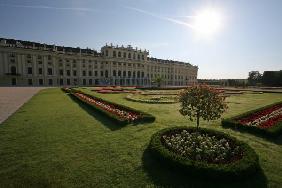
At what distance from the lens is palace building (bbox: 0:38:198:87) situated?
61062 mm

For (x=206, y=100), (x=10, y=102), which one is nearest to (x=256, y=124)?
(x=206, y=100)

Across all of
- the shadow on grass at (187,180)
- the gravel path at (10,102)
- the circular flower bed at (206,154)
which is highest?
the gravel path at (10,102)

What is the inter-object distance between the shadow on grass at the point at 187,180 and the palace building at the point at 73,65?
4678cm

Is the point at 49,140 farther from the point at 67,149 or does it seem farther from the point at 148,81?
the point at 148,81

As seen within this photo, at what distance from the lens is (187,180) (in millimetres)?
5305

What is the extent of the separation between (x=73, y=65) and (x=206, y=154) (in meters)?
73.1

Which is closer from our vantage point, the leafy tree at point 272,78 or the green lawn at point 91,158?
the green lawn at point 91,158

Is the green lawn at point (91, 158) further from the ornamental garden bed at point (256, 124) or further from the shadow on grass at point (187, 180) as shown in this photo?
the ornamental garden bed at point (256, 124)

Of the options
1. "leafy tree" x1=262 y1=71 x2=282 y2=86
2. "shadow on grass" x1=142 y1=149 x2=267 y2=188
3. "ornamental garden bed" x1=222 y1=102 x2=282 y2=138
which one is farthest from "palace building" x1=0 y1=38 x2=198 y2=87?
"shadow on grass" x1=142 y1=149 x2=267 y2=188

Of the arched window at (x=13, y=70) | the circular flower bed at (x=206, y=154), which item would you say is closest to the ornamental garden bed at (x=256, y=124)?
the circular flower bed at (x=206, y=154)

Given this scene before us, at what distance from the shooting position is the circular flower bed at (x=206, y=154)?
5238mm

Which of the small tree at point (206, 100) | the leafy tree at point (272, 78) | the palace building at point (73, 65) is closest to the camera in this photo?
the small tree at point (206, 100)

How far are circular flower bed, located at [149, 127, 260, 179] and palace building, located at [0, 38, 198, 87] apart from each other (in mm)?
44310

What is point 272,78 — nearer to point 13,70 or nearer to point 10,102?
point 10,102
